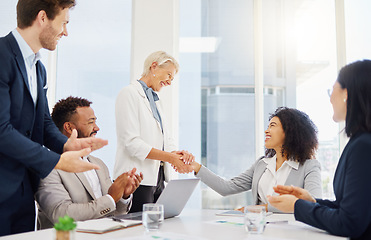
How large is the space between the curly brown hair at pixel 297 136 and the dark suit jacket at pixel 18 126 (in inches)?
64.6

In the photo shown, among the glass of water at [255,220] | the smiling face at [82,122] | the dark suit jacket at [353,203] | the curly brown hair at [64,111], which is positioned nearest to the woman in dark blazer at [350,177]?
the dark suit jacket at [353,203]

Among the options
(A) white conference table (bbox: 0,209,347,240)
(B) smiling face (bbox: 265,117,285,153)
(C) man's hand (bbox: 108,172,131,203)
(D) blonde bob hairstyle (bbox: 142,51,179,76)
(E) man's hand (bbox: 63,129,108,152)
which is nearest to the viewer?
(A) white conference table (bbox: 0,209,347,240)

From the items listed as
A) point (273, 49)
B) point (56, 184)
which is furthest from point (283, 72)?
point (56, 184)

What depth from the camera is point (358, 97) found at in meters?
1.50

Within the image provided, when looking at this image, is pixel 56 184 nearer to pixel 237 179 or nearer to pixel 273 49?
pixel 237 179

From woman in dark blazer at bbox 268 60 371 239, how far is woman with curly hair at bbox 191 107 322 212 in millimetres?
827

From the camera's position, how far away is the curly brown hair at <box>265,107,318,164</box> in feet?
8.48

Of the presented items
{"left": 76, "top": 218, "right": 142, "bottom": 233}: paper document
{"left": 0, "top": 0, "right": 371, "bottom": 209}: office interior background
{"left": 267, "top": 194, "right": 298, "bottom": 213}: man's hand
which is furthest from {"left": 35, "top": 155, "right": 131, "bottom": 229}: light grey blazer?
{"left": 0, "top": 0, "right": 371, "bottom": 209}: office interior background

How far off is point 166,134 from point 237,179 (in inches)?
24.8

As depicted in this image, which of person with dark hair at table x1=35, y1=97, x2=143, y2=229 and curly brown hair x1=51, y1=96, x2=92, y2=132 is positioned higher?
curly brown hair x1=51, y1=96, x2=92, y2=132

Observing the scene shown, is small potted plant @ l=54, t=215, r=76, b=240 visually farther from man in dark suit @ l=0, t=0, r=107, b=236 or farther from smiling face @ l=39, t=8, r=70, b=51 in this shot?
Answer: smiling face @ l=39, t=8, r=70, b=51

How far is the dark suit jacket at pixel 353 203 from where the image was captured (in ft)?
4.48

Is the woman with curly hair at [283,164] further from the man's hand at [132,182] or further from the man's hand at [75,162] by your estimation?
the man's hand at [75,162]

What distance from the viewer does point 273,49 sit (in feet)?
14.1
